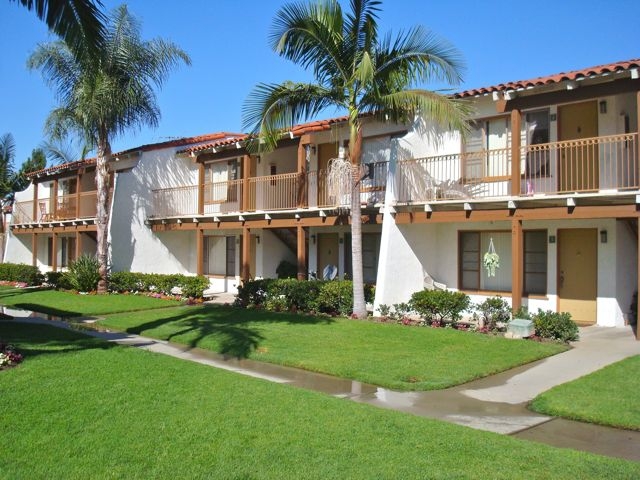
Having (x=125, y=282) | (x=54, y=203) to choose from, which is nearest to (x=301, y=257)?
(x=125, y=282)

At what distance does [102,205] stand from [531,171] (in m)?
16.2

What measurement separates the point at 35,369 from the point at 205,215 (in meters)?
13.5

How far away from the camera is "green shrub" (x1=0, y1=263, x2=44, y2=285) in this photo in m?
26.3

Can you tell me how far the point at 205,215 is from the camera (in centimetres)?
2142

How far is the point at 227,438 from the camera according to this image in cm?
552

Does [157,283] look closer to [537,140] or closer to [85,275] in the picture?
[85,275]

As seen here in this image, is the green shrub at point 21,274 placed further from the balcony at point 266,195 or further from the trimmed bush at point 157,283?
the balcony at point 266,195

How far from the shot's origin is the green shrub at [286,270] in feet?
71.7

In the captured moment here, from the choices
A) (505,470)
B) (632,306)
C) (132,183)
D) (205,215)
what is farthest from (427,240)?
(132,183)

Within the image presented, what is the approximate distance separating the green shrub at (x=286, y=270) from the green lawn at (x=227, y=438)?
1381 cm

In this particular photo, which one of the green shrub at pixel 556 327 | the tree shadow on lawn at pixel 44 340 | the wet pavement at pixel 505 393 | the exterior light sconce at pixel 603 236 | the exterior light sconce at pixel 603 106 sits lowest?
the wet pavement at pixel 505 393

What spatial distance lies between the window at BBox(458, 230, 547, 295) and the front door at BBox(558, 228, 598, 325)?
1.57 ft

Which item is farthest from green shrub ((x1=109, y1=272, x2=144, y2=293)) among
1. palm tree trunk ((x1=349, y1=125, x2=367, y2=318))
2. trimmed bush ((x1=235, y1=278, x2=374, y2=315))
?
palm tree trunk ((x1=349, y1=125, x2=367, y2=318))

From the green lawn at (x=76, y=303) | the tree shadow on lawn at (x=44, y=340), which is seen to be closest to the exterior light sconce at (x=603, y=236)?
the tree shadow on lawn at (x=44, y=340)
